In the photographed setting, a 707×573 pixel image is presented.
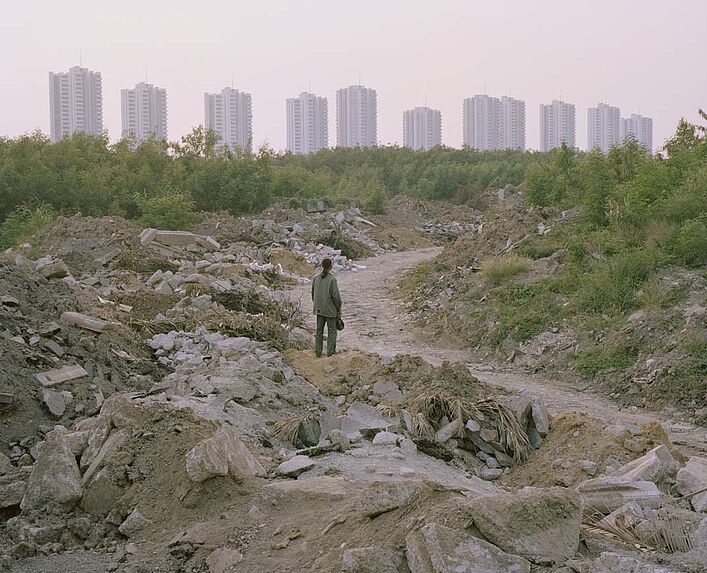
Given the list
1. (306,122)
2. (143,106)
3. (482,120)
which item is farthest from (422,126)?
(143,106)

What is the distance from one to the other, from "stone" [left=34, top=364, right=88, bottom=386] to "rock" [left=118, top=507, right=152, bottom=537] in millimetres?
3334

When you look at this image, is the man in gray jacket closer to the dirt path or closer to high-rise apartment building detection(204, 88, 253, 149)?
the dirt path

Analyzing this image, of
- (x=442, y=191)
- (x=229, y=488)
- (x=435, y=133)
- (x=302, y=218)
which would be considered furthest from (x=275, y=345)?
(x=435, y=133)

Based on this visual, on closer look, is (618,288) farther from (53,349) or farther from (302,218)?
(302,218)

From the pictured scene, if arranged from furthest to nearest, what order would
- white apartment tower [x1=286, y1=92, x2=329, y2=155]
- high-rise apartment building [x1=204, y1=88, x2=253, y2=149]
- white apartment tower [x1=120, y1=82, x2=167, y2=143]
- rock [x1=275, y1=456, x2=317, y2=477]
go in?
white apartment tower [x1=286, y1=92, x2=329, y2=155], high-rise apartment building [x1=204, y1=88, x2=253, y2=149], white apartment tower [x1=120, y1=82, x2=167, y2=143], rock [x1=275, y1=456, x2=317, y2=477]

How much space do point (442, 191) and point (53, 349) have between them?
3405cm

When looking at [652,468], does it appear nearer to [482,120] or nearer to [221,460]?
[221,460]

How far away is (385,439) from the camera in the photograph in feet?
21.2

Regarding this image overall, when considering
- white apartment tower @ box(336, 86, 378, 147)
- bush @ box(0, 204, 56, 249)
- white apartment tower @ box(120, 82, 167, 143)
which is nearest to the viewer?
bush @ box(0, 204, 56, 249)

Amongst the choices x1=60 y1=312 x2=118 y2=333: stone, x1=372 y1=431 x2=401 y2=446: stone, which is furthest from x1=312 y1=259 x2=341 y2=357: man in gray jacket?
x1=372 y1=431 x2=401 y2=446: stone

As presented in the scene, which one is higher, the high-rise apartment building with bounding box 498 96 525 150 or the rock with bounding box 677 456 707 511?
the high-rise apartment building with bounding box 498 96 525 150

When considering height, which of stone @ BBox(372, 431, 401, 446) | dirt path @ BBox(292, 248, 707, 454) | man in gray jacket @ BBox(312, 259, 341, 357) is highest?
man in gray jacket @ BBox(312, 259, 341, 357)

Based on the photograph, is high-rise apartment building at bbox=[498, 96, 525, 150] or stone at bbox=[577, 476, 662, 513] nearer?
stone at bbox=[577, 476, 662, 513]

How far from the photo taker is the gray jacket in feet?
32.1
